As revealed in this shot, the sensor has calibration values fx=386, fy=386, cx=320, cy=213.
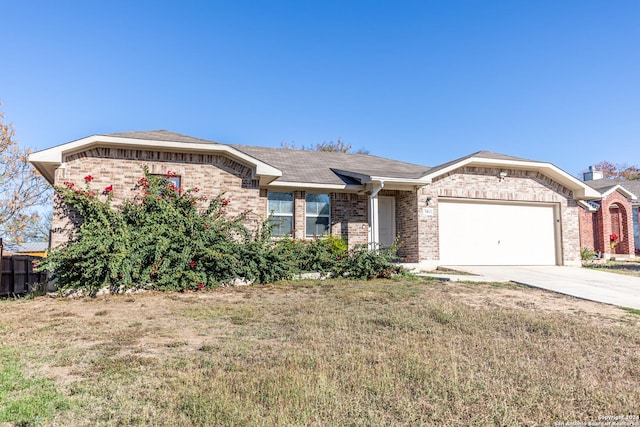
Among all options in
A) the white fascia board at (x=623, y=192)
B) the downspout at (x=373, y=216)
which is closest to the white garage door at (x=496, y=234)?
the downspout at (x=373, y=216)

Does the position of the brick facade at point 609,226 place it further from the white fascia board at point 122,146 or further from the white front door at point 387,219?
the white fascia board at point 122,146

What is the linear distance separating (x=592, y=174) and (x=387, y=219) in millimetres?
24019

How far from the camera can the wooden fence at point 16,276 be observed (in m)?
11.0

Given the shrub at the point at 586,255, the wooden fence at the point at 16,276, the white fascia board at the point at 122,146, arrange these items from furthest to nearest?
the shrub at the point at 586,255
the wooden fence at the point at 16,276
the white fascia board at the point at 122,146

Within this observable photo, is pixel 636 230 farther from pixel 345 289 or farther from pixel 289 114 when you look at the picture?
pixel 345 289

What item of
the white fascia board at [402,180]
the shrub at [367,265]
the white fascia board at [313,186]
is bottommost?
the shrub at [367,265]

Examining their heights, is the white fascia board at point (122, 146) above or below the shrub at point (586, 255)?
above

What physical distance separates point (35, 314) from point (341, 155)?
13.2 meters

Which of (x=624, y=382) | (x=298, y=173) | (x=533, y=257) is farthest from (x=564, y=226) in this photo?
(x=624, y=382)

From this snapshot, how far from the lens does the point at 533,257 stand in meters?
14.4

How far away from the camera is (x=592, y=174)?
29.7 m

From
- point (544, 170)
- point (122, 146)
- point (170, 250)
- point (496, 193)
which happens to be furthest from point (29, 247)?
point (544, 170)

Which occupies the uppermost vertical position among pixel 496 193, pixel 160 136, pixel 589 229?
pixel 160 136

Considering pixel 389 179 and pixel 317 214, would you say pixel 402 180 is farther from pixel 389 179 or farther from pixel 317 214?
pixel 317 214
